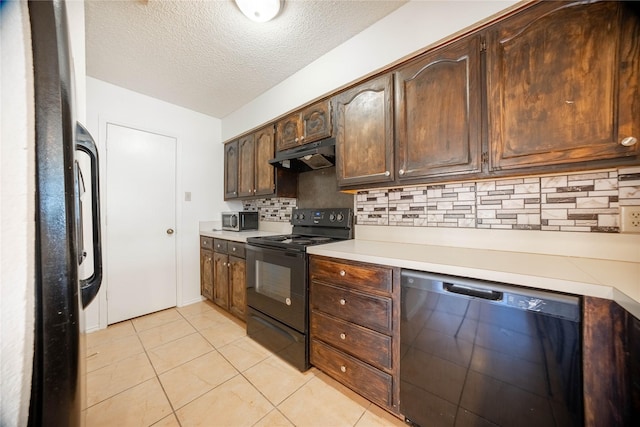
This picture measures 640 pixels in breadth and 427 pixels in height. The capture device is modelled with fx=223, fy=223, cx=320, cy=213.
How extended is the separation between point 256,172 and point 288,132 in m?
0.66

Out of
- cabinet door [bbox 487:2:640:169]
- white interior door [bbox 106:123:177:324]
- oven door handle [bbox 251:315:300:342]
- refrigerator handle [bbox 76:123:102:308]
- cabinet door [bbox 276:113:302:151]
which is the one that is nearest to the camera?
refrigerator handle [bbox 76:123:102:308]

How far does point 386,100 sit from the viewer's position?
153 cm

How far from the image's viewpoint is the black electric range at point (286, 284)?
1582 mm

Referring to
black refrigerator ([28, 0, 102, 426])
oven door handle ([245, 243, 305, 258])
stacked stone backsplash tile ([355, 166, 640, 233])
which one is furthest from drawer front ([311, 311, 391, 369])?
black refrigerator ([28, 0, 102, 426])

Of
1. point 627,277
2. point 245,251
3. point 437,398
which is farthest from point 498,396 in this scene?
point 245,251

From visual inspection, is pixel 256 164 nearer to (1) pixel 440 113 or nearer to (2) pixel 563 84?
(1) pixel 440 113

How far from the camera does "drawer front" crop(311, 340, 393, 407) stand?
1.25 meters

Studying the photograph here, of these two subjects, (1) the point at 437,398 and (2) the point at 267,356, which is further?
(2) the point at 267,356

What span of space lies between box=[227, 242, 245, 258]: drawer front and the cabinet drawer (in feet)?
1.52

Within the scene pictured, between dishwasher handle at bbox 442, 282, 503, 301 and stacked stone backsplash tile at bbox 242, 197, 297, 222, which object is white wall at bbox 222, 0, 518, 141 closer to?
stacked stone backsplash tile at bbox 242, 197, 297, 222

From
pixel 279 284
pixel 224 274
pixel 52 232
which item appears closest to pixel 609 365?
pixel 52 232

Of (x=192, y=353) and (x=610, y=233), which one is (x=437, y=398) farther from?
(x=192, y=353)

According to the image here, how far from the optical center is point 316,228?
2178 millimetres

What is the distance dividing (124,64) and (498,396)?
11.2 ft
